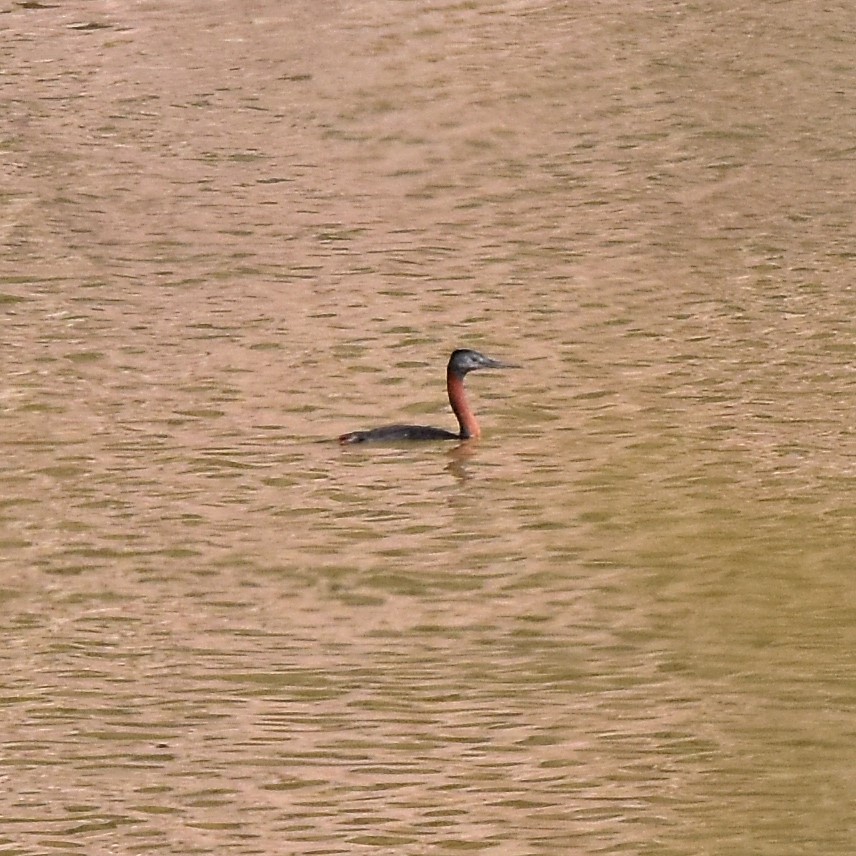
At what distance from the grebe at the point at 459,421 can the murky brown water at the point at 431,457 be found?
0.09 metres

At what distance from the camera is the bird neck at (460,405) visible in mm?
11680

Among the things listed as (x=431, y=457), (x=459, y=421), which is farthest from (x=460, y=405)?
(x=431, y=457)

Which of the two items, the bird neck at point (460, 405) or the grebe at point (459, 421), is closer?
the grebe at point (459, 421)

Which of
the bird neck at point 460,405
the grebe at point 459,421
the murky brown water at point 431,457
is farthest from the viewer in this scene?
the bird neck at point 460,405

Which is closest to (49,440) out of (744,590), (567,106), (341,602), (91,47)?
(341,602)

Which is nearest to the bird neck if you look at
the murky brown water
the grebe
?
the grebe

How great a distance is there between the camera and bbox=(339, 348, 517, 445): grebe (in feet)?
→ 37.4

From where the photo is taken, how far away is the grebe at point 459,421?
11.4 meters

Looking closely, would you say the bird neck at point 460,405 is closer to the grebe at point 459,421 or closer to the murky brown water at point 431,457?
the grebe at point 459,421

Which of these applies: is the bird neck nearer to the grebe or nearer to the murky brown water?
the grebe

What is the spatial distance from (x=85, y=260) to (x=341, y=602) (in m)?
6.38

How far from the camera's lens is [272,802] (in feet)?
24.3

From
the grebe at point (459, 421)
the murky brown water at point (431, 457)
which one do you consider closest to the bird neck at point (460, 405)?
the grebe at point (459, 421)

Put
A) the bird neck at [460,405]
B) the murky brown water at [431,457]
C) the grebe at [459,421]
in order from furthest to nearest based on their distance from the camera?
the bird neck at [460,405]
the grebe at [459,421]
the murky brown water at [431,457]
